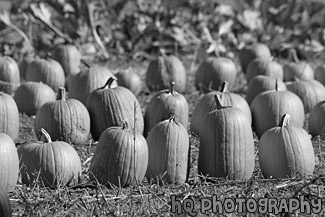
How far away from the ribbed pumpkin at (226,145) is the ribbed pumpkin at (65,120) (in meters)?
1.47

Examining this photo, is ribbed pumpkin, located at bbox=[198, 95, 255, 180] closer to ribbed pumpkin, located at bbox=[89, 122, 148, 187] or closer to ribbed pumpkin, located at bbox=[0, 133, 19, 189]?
ribbed pumpkin, located at bbox=[89, 122, 148, 187]

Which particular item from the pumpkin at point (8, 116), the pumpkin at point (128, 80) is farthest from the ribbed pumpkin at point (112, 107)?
the pumpkin at point (128, 80)

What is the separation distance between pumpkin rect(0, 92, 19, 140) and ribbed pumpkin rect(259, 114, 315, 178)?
2291mm

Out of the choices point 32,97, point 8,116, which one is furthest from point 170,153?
point 32,97

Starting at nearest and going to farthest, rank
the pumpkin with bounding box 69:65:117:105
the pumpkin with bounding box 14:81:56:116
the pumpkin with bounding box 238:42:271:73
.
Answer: the pumpkin with bounding box 69:65:117:105 → the pumpkin with bounding box 14:81:56:116 → the pumpkin with bounding box 238:42:271:73

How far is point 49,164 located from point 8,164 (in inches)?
12.3

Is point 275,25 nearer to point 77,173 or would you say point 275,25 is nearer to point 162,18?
point 162,18

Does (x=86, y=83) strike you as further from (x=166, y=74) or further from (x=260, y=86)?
(x=260, y=86)

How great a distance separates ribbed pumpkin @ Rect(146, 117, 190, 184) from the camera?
491 cm

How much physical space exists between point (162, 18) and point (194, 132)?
5775 mm

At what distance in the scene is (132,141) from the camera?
4836mm

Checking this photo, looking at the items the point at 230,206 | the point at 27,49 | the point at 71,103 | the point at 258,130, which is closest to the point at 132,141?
the point at 230,206

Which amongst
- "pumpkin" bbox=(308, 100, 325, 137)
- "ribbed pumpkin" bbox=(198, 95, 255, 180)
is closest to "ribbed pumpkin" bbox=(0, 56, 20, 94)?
"pumpkin" bbox=(308, 100, 325, 137)

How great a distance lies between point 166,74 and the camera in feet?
27.8
